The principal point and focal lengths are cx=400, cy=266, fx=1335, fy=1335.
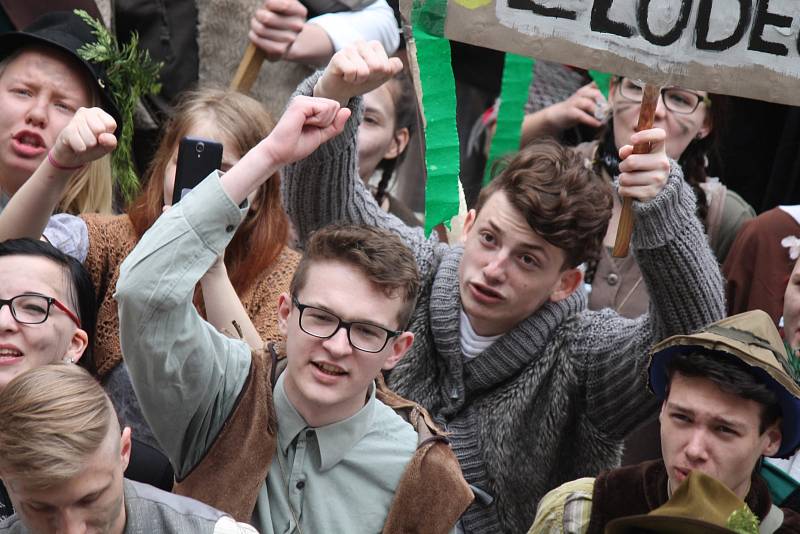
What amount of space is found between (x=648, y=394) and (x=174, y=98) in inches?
89.2

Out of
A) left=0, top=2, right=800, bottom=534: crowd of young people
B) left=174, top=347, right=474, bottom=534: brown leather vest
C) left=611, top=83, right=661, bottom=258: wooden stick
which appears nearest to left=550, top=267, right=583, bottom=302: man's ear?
left=0, top=2, right=800, bottom=534: crowd of young people

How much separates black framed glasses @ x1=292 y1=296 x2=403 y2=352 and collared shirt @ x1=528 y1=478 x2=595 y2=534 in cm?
62

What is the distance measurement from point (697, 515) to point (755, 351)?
20.6 inches

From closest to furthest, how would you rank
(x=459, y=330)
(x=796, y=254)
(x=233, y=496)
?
(x=233, y=496) → (x=459, y=330) → (x=796, y=254)

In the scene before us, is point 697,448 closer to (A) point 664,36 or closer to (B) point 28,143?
(A) point 664,36

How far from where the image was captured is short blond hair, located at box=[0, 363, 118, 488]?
284 centimetres

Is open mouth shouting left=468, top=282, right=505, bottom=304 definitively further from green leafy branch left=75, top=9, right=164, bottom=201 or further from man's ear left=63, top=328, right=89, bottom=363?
green leafy branch left=75, top=9, right=164, bottom=201

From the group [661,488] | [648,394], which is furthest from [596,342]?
[661,488]

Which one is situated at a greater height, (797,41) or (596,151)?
(797,41)

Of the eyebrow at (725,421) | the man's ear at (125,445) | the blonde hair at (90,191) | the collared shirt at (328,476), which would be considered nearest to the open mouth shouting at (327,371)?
the collared shirt at (328,476)

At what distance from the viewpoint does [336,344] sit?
131 inches

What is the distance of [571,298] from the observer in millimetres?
4172

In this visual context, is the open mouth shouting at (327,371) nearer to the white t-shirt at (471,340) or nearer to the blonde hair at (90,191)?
the white t-shirt at (471,340)

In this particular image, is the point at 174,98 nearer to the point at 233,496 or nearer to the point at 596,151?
the point at 596,151
